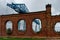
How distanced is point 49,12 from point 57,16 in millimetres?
1285

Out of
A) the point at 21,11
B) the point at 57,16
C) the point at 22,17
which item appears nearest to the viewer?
the point at 57,16

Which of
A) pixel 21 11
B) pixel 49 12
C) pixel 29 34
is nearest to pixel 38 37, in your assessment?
pixel 29 34

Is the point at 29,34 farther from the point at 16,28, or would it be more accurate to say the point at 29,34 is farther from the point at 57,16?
the point at 57,16

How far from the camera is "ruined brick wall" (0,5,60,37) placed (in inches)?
1296

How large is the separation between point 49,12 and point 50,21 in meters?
1.31

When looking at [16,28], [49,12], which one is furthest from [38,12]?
[16,28]

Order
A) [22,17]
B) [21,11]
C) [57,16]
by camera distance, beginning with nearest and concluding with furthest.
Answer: [57,16], [22,17], [21,11]

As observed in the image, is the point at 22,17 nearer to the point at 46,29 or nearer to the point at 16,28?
the point at 16,28

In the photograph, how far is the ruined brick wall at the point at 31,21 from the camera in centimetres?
3291

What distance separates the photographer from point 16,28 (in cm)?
3519

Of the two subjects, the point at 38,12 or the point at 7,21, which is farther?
the point at 7,21

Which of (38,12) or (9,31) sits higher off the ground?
(38,12)

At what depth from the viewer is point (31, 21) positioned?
34.2 m

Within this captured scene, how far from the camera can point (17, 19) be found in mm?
35219
